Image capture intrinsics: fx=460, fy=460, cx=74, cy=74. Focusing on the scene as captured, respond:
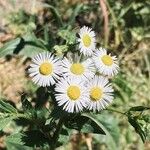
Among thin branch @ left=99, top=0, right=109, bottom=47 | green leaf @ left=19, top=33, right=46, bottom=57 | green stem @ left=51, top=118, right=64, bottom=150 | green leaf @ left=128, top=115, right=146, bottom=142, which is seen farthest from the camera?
thin branch @ left=99, top=0, right=109, bottom=47

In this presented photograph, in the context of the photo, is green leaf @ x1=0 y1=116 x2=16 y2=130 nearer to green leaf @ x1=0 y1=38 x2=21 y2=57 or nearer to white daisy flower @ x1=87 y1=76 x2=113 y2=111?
white daisy flower @ x1=87 y1=76 x2=113 y2=111

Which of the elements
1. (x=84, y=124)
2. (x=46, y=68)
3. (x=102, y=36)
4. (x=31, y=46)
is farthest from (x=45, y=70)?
(x=102, y=36)

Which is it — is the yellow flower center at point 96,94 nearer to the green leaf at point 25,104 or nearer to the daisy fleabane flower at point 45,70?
the daisy fleabane flower at point 45,70

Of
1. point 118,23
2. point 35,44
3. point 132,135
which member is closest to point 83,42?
point 35,44

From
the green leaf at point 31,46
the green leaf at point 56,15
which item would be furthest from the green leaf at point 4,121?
the green leaf at point 56,15

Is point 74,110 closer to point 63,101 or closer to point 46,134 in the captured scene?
point 63,101

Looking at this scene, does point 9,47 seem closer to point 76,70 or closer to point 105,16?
point 105,16

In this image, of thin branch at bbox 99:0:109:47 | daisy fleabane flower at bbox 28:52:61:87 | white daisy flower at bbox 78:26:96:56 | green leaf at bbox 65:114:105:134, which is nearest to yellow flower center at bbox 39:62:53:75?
daisy fleabane flower at bbox 28:52:61:87
